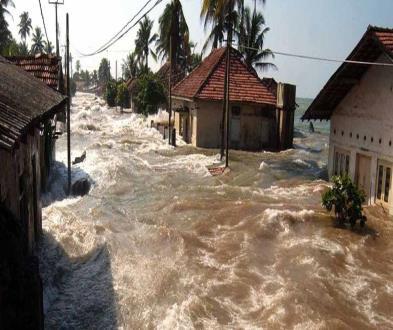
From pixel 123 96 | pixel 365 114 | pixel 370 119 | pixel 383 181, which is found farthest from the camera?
pixel 123 96

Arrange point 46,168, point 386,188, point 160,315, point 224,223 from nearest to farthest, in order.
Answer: point 160,315
point 224,223
point 386,188
point 46,168

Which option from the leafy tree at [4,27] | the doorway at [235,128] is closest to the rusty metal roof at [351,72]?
the doorway at [235,128]

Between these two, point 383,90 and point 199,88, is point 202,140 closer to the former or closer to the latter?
point 199,88

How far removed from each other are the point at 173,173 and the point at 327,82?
25.6 feet

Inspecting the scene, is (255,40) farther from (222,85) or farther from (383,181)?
(383,181)

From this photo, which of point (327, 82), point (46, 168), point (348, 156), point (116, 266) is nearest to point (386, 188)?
point (348, 156)

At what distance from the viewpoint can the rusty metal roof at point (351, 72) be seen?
1402 centimetres

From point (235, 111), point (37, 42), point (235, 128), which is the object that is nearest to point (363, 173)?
point (235, 128)

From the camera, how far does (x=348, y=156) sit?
17.6m

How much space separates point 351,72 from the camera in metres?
16.2

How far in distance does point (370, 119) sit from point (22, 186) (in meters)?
11.0

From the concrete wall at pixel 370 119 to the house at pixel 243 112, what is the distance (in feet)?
30.9

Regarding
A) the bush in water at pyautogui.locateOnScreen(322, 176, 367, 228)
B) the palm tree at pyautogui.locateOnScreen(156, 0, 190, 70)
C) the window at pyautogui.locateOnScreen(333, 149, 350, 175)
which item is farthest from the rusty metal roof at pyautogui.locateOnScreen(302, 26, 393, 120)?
the palm tree at pyautogui.locateOnScreen(156, 0, 190, 70)

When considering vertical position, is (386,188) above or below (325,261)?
above
